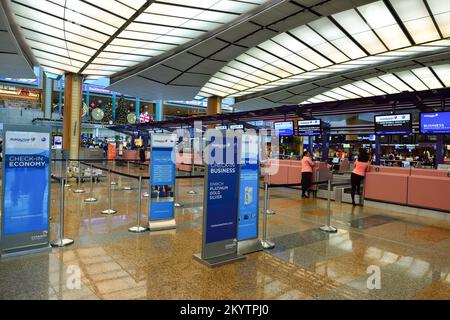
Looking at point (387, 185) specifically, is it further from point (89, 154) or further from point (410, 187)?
point (89, 154)

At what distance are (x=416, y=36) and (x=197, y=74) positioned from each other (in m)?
12.3

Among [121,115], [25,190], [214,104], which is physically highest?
[214,104]

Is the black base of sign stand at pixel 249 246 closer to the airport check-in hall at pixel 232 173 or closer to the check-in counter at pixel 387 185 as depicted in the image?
the airport check-in hall at pixel 232 173

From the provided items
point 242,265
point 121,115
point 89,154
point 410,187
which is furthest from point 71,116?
point 121,115

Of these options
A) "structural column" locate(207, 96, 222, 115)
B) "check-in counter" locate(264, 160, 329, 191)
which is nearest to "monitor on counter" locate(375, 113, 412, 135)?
"check-in counter" locate(264, 160, 329, 191)

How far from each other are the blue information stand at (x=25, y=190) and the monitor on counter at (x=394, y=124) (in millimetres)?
10582

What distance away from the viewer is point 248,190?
16.9 ft

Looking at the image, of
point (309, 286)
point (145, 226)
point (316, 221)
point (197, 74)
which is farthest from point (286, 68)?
point (309, 286)

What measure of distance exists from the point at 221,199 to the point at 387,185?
692cm

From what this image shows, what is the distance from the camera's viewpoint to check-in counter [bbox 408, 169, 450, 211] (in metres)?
8.12

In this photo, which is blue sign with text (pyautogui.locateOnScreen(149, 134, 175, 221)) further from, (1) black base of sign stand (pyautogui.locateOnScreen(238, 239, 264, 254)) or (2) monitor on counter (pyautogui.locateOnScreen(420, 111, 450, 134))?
(2) monitor on counter (pyautogui.locateOnScreen(420, 111, 450, 134))

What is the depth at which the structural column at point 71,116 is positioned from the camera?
18.2 meters

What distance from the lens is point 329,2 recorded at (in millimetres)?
10688
